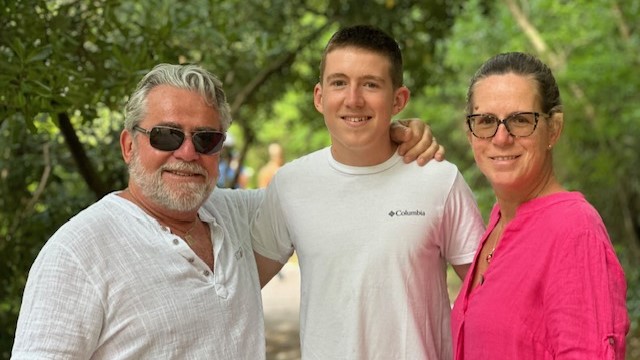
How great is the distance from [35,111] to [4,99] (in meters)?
0.17

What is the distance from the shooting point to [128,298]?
2.75 metres

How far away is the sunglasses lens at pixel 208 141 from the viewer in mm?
3092

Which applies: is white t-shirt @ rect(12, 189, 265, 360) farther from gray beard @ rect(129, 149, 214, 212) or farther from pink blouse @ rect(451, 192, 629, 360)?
pink blouse @ rect(451, 192, 629, 360)

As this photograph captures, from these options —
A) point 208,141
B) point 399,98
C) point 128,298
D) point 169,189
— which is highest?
point 399,98

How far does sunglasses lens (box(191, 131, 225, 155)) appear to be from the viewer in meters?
3.09

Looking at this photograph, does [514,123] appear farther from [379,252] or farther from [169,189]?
[169,189]

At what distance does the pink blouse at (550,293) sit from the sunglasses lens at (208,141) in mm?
1027

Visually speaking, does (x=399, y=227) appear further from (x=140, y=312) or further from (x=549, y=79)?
(x=140, y=312)

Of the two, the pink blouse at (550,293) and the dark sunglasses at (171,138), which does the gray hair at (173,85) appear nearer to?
the dark sunglasses at (171,138)

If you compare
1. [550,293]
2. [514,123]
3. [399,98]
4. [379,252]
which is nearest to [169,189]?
[379,252]

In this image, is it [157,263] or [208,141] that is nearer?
[157,263]

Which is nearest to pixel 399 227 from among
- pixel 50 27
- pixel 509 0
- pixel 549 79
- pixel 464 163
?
pixel 549 79

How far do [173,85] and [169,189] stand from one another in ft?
1.20

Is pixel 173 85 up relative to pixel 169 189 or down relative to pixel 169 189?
up
